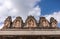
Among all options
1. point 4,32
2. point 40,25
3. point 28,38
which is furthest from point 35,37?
point 40,25

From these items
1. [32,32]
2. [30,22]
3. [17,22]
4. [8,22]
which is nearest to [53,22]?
[30,22]

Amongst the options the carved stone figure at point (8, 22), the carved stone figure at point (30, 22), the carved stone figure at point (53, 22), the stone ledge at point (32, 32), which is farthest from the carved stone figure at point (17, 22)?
the stone ledge at point (32, 32)

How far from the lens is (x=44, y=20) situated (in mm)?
10469

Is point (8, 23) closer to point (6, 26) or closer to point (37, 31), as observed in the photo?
point (6, 26)

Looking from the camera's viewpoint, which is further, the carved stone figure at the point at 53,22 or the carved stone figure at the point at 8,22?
the carved stone figure at the point at 53,22

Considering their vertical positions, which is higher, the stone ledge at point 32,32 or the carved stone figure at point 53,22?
the carved stone figure at point 53,22

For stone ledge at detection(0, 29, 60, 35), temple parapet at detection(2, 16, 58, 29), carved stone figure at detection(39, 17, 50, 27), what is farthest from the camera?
carved stone figure at detection(39, 17, 50, 27)

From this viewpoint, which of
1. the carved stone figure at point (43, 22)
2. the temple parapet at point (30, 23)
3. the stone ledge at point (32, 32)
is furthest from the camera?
the carved stone figure at point (43, 22)

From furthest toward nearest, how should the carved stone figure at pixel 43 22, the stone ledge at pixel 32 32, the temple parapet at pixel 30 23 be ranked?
the carved stone figure at pixel 43 22, the temple parapet at pixel 30 23, the stone ledge at pixel 32 32

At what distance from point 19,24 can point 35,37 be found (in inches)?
117

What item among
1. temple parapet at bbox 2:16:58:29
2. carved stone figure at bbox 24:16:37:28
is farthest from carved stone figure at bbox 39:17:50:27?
carved stone figure at bbox 24:16:37:28

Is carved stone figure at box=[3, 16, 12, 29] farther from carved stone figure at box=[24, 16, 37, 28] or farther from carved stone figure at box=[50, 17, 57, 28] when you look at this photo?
carved stone figure at box=[50, 17, 57, 28]

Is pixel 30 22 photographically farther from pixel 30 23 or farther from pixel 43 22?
pixel 43 22

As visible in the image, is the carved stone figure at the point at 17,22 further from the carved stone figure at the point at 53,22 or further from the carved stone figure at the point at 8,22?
the carved stone figure at the point at 53,22
